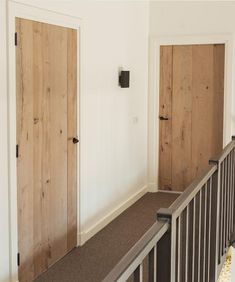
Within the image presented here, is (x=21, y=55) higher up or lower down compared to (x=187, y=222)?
higher up

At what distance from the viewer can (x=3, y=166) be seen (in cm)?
333

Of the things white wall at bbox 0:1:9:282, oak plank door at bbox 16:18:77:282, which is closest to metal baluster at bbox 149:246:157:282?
white wall at bbox 0:1:9:282

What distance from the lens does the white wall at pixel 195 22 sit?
5969 mm

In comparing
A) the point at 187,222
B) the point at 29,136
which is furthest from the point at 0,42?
the point at 187,222

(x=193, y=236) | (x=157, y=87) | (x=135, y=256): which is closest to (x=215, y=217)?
(x=193, y=236)

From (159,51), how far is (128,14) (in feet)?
3.19

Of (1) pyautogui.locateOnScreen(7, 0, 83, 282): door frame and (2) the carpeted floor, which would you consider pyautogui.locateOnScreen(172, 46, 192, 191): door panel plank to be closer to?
(2) the carpeted floor

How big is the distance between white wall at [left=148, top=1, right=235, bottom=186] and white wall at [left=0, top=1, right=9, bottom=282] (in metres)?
3.40

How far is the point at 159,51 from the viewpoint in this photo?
6.39 meters

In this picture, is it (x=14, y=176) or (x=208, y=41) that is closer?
(x=14, y=176)

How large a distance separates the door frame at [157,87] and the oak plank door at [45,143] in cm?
232

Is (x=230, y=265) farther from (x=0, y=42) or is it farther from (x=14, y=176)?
(x=0, y=42)

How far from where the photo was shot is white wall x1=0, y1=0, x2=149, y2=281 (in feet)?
14.7

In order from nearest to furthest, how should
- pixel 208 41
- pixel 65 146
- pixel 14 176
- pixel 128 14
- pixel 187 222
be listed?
pixel 187 222, pixel 14 176, pixel 65 146, pixel 128 14, pixel 208 41
